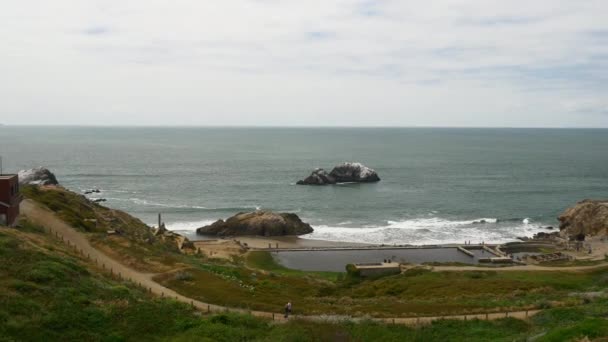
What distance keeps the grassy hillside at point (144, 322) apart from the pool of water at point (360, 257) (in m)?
29.9

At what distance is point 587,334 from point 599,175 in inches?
5773

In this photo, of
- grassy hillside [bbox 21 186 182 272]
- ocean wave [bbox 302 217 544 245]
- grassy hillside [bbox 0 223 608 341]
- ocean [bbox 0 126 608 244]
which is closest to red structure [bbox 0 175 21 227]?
grassy hillside [bbox 21 186 182 272]

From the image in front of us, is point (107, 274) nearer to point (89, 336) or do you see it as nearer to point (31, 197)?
point (89, 336)

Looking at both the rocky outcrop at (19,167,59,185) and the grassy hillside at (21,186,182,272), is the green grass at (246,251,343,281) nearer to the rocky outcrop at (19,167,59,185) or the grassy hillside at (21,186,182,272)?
the grassy hillside at (21,186,182,272)

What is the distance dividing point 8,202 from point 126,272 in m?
12.9

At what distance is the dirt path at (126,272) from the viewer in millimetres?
28531

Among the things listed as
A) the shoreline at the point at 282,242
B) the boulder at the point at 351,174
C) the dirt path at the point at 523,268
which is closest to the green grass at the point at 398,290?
the dirt path at the point at 523,268

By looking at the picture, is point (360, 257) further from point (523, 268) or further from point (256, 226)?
point (256, 226)

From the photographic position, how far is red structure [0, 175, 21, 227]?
4159 cm

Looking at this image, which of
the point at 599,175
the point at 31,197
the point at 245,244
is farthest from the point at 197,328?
the point at 599,175

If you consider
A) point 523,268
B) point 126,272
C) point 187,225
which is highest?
point 126,272

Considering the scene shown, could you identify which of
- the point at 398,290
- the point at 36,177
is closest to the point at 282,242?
the point at 398,290

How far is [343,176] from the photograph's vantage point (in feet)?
432

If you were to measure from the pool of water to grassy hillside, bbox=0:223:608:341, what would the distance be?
Answer: 98.2ft
